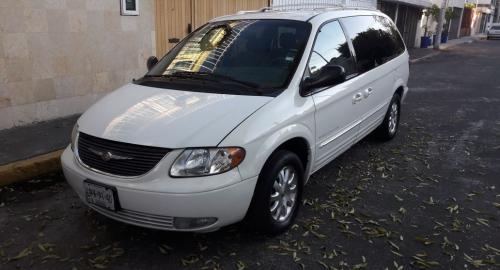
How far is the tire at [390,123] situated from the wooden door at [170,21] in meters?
3.85

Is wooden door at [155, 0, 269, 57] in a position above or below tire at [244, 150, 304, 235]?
above

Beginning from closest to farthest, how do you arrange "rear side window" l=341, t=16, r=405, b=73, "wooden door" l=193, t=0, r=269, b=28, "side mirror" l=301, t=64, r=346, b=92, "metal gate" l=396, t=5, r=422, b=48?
"side mirror" l=301, t=64, r=346, b=92 → "rear side window" l=341, t=16, r=405, b=73 → "wooden door" l=193, t=0, r=269, b=28 → "metal gate" l=396, t=5, r=422, b=48

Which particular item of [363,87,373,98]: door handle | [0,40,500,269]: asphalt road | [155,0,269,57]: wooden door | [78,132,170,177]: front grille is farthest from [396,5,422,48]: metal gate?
[78,132,170,177]: front grille

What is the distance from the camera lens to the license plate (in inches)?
116

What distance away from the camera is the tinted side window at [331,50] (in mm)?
3881

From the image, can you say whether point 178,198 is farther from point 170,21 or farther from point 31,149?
point 170,21

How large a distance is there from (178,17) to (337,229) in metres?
5.73

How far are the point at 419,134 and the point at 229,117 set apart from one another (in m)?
4.41

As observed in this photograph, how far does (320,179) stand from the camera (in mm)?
4656

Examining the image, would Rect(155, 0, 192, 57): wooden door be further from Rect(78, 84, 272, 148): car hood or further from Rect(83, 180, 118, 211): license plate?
Rect(83, 180, 118, 211): license plate

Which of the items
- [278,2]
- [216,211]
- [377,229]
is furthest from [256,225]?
[278,2]

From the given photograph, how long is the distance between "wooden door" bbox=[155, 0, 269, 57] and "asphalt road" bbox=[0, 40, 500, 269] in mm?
3920

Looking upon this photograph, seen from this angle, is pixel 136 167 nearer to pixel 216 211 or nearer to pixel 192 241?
pixel 216 211

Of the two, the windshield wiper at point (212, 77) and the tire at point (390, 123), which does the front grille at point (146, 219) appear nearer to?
the windshield wiper at point (212, 77)
